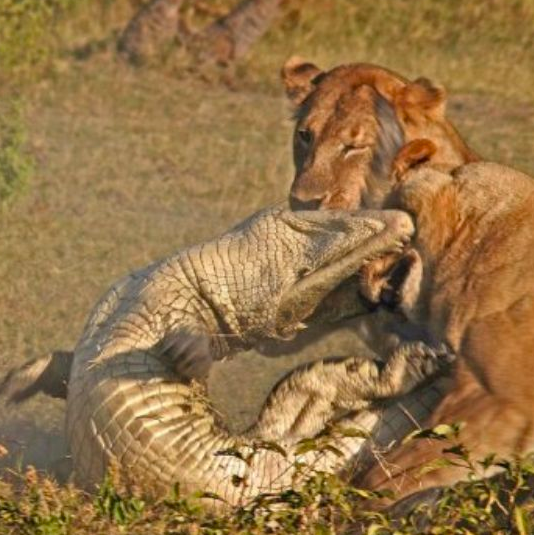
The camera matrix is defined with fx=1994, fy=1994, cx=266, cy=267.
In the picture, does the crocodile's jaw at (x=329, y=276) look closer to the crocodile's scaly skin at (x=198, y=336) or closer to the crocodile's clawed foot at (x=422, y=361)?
the crocodile's scaly skin at (x=198, y=336)

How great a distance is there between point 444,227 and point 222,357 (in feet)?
2.52

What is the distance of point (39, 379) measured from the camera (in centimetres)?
610

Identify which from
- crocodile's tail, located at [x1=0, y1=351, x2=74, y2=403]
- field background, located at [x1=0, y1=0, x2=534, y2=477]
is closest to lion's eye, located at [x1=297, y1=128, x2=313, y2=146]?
field background, located at [x1=0, y1=0, x2=534, y2=477]

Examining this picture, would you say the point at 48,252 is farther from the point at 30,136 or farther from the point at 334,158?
the point at 334,158

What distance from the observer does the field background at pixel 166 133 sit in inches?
350

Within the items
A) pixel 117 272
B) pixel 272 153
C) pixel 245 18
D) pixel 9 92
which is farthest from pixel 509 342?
pixel 245 18

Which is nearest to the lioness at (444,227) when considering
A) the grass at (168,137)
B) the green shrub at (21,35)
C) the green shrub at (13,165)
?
the grass at (168,137)

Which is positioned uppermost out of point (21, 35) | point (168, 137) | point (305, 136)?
point (21, 35)

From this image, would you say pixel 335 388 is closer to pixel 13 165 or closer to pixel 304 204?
pixel 304 204

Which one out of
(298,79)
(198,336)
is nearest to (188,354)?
(198,336)

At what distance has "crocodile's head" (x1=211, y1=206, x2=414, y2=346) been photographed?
572cm

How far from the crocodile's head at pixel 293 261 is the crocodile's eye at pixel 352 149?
2.93 feet

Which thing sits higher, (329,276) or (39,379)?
(329,276)

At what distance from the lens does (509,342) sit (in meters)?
5.62
